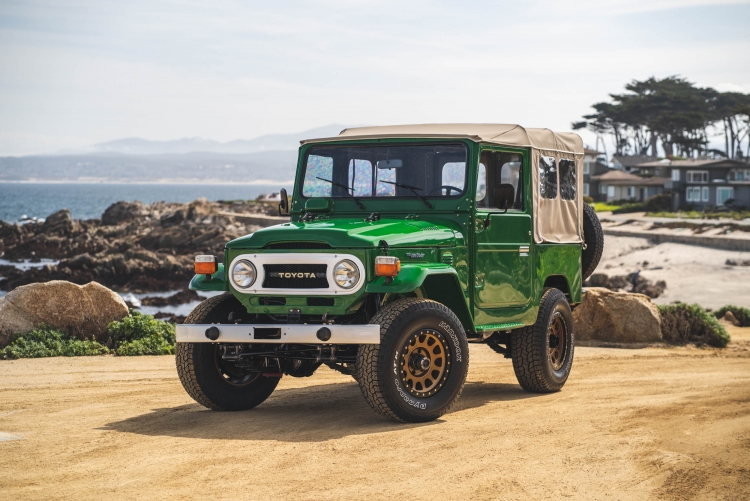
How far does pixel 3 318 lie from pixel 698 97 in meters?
121

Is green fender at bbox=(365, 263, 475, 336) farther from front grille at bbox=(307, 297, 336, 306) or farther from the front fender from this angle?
front grille at bbox=(307, 297, 336, 306)

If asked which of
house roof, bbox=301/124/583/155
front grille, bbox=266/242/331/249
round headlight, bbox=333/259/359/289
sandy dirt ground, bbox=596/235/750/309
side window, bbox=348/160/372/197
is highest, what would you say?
house roof, bbox=301/124/583/155

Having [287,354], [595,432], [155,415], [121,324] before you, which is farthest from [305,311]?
[121,324]

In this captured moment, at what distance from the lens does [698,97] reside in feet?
416

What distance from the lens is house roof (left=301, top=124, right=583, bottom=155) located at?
11.1m

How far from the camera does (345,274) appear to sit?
956 centimetres

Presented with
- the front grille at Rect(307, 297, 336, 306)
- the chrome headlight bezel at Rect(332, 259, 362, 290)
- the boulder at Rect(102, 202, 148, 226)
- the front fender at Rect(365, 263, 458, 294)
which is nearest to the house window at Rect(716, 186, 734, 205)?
the boulder at Rect(102, 202, 148, 226)

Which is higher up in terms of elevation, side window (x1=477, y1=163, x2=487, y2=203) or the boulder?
side window (x1=477, y1=163, x2=487, y2=203)

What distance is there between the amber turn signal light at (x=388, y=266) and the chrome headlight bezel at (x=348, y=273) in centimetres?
24

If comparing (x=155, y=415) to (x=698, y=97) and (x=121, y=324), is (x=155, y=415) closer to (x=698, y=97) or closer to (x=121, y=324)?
(x=121, y=324)

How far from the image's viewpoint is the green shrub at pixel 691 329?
18094 mm

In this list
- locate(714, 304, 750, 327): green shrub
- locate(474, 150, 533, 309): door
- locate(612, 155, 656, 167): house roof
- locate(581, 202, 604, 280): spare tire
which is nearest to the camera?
locate(474, 150, 533, 309): door

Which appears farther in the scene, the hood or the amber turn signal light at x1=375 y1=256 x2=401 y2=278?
the hood

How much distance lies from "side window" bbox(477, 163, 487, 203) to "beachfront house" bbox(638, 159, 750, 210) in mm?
82377
